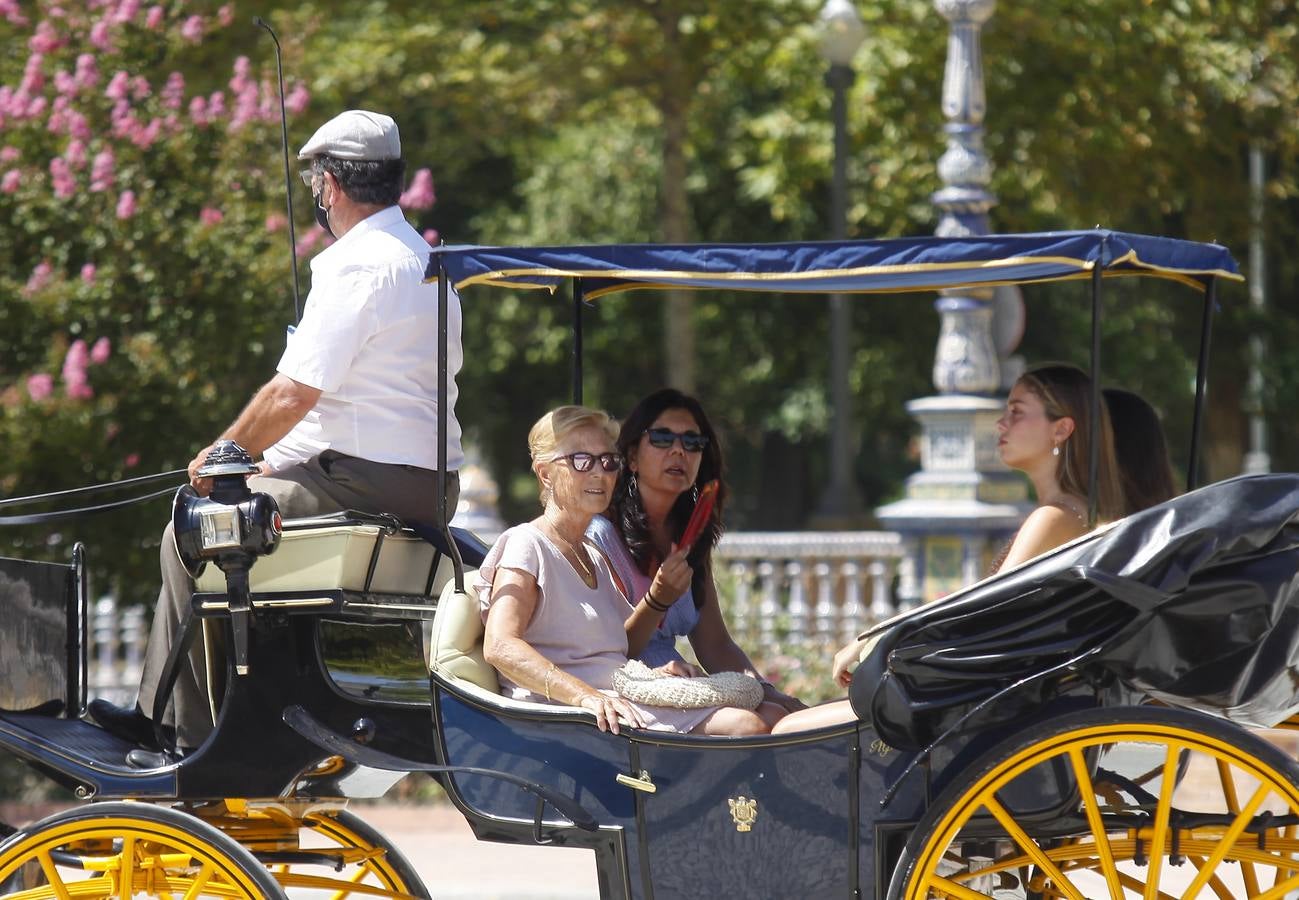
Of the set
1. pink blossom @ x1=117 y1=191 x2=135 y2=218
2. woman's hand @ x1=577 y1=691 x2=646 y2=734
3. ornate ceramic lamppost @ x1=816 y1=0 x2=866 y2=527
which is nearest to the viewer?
woman's hand @ x1=577 y1=691 x2=646 y2=734

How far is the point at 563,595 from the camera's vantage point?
166 inches

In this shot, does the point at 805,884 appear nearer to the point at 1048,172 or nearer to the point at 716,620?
the point at 716,620

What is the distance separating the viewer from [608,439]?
167 inches

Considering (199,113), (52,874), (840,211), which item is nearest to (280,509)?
(52,874)

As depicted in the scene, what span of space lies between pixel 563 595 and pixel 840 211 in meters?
8.28

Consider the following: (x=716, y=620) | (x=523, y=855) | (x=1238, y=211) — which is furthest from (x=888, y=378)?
(x=716, y=620)

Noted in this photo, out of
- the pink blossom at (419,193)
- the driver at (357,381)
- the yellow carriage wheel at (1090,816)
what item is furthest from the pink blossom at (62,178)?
the yellow carriage wheel at (1090,816)

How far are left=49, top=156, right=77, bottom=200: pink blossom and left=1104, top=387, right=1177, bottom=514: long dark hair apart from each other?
536 cm

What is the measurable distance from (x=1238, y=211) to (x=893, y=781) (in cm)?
1067

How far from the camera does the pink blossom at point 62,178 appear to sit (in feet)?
26.7

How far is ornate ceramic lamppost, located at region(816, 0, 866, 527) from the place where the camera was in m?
11.6

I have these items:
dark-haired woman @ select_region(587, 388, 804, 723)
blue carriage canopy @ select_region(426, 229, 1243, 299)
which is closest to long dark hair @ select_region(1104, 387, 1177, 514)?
blue carriage canopy @ select_region(426, 229, 1243, 299)

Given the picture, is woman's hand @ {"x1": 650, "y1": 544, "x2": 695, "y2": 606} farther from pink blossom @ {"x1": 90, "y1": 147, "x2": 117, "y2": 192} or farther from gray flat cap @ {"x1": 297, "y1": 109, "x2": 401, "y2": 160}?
pink blossom @ {"x1": 90, "y1": 147, "x2": 117, "y2": 192}

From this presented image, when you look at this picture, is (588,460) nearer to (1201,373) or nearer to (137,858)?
(137,858)
